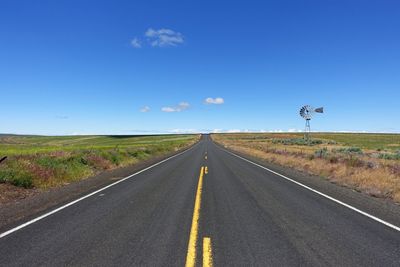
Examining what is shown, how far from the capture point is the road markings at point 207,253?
4.97 metres

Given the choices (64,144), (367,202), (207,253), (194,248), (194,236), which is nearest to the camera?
(207,253)

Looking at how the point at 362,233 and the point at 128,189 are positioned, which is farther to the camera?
the point at 128,189

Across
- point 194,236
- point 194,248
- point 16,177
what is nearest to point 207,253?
point 194,248

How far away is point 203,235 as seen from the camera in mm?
6445

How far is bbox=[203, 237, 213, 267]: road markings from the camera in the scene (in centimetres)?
497

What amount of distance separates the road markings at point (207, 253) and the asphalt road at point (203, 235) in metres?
0.02

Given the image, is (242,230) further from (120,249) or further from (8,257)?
(8,257)

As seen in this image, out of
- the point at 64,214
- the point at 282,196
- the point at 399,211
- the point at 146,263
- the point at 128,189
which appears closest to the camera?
the point at 146,263

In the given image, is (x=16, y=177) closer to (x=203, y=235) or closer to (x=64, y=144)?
(x=203, y=235)

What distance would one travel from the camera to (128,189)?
41.3ft

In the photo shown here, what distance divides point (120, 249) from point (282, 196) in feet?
22.5

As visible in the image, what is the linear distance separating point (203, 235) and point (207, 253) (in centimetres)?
104

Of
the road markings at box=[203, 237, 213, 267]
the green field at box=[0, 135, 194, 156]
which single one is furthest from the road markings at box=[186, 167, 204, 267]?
the green field at box=[0, 135, 194, 156]

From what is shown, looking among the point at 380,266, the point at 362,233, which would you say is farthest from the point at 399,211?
the point at 380,266
